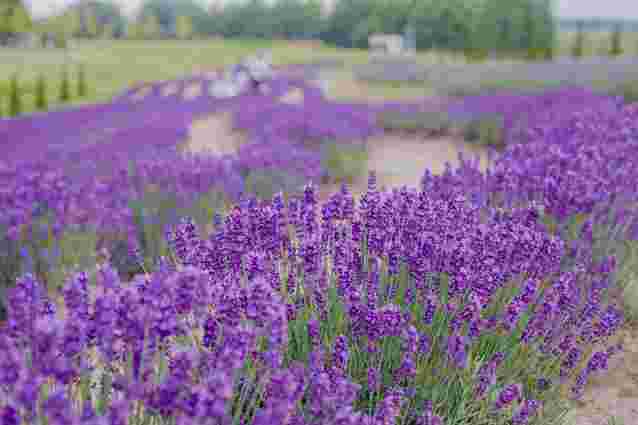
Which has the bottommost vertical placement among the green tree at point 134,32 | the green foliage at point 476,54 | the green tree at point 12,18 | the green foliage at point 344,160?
the green foliage at point 344,160

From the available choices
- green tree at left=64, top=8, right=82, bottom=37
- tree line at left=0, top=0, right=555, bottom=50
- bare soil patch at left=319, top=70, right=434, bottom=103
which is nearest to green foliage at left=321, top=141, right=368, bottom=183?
bare soil patch at left=319, top=70, right=434, bottom=103

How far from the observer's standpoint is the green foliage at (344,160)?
6.91 m

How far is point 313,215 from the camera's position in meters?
2.21

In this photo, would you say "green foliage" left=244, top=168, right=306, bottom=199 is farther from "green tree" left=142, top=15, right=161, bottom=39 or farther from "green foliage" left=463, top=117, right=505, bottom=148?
"green tree" left=142, top=15, right=161, bottom=39

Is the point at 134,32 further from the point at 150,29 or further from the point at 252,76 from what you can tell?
the point at 252,76

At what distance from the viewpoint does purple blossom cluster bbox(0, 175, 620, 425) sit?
1.27m

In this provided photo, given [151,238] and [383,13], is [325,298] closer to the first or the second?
[151,238]

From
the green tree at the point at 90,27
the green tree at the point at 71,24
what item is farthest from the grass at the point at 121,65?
the green tree at the point at 90,27

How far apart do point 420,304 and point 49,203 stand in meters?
2.86

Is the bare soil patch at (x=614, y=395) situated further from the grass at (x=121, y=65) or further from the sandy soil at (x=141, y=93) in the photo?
the grass at (x=121, y=65)

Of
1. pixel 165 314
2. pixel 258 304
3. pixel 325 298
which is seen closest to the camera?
pixel 165 314

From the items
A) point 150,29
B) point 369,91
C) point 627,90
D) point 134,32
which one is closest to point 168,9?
point 150,29

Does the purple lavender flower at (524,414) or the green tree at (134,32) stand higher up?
the green tree at (134,32)

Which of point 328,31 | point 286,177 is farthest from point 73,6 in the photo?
point 286,177
